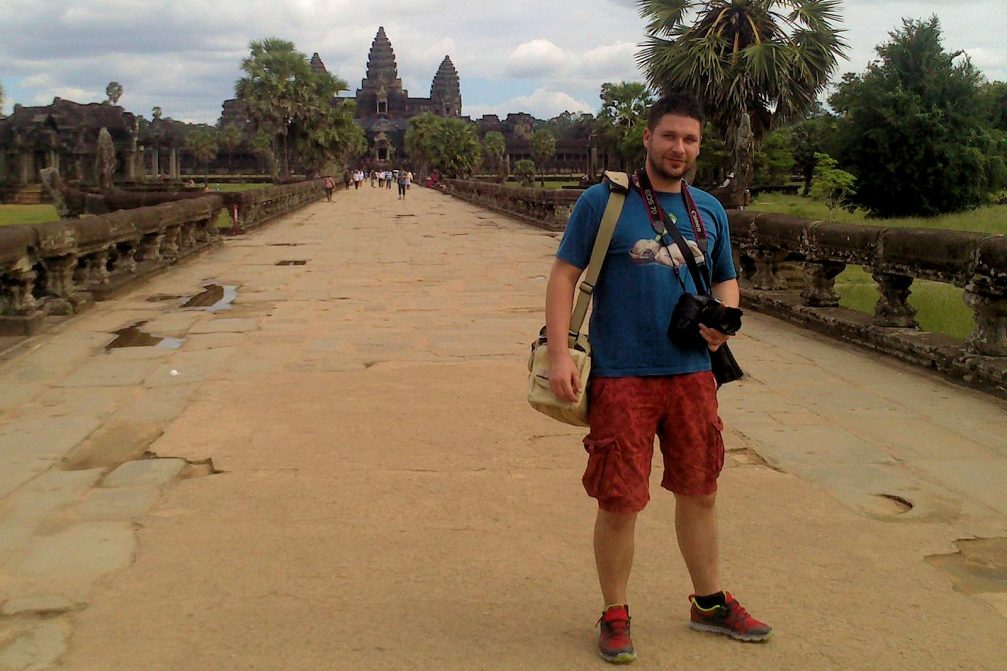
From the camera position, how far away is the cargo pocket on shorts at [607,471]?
9.11 ft

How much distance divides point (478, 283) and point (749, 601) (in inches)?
333

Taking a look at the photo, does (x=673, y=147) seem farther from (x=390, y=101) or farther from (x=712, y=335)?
(x=390, y=101)

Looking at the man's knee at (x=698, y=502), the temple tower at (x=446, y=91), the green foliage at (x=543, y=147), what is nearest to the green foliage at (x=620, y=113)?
the green foliage at (x=543, y=147)

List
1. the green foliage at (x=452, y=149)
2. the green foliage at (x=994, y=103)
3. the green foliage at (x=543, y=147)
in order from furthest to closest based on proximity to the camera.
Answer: the green foliage at (x=543, y=147), the green foliage at (x=452, y=149), the green foliage at (x=994, y=103)

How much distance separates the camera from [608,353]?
288 cm

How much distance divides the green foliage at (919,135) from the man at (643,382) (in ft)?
98.0

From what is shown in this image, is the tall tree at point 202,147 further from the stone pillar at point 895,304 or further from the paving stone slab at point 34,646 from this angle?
the paving stone slab at point 34,646

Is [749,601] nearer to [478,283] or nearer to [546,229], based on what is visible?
[478,283]

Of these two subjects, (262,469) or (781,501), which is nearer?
(781,501)

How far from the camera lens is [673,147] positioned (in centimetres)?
288

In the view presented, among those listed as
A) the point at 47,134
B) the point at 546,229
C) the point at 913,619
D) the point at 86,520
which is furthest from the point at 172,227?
the point at 47,134

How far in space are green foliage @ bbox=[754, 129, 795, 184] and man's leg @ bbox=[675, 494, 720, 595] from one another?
157 ft

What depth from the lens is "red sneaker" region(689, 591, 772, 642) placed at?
287 cm

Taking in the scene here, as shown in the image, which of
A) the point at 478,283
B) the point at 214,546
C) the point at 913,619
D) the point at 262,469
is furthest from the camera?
the point at 478,283
